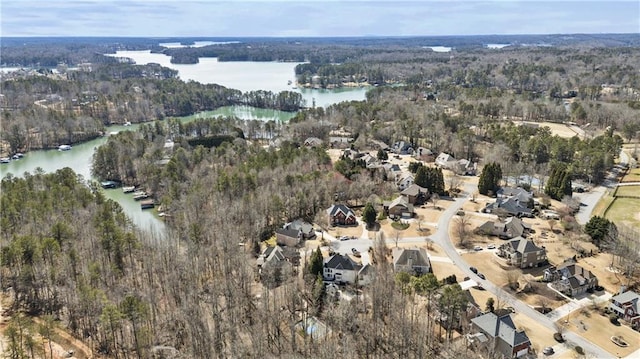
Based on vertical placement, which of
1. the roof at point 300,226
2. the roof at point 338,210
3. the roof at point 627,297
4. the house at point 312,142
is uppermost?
the house at point 312,142

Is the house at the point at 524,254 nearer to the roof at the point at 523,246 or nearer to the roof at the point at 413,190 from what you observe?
the roof at the point at 523,246

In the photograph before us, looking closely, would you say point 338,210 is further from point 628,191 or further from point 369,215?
point 628,191

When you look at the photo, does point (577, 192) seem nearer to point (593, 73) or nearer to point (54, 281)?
point (54, 281)

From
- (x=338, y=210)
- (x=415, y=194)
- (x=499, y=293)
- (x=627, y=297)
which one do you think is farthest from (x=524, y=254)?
(x=338, y=210)

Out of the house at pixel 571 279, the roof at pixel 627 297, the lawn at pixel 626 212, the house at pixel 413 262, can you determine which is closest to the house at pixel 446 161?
the lawn at pixel 626 212

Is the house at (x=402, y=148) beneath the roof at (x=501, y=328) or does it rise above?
above

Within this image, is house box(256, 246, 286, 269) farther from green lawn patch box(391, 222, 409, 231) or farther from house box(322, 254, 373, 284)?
green lawn patch box(391, 222, 409, 231)

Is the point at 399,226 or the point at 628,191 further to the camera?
the point at 628,191
